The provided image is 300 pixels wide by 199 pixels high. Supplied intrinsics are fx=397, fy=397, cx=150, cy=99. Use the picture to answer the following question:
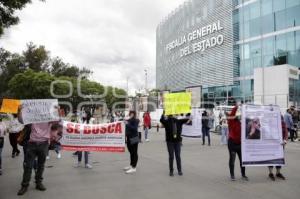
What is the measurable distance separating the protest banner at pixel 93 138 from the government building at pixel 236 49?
828 inches

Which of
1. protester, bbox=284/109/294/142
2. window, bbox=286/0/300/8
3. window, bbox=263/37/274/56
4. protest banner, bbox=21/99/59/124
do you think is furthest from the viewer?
window, bbox=263/37/274/56

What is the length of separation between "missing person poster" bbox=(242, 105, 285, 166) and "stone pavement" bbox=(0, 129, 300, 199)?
0.52m

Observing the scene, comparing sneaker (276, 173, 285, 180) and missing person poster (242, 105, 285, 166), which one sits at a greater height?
missing person poster (242, 105, 285, 166)

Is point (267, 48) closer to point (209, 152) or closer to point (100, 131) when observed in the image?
point (209, 152)

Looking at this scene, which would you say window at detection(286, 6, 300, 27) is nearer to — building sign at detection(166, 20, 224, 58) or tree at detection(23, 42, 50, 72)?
building sign at detection(166, 20, 224, 58)

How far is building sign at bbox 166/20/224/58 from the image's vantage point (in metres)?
54.8

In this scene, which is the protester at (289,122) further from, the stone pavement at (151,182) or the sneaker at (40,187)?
the sneaker at (40,187)

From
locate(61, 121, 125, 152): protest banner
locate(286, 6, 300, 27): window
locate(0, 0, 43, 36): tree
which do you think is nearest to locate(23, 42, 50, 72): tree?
locate(286, 6, 300, 27): window

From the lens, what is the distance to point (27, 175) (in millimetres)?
8227

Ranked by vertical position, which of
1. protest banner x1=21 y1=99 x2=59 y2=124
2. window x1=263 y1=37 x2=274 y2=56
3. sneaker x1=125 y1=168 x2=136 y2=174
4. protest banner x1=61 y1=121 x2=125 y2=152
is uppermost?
window x1=263 y1=37 x2=274 y2=56

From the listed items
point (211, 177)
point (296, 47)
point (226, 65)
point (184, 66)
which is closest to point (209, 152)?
point (211, 177)

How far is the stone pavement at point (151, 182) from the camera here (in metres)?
7.97

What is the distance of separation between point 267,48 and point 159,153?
3499cm

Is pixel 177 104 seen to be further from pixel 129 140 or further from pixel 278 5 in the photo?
pixel 278 5
